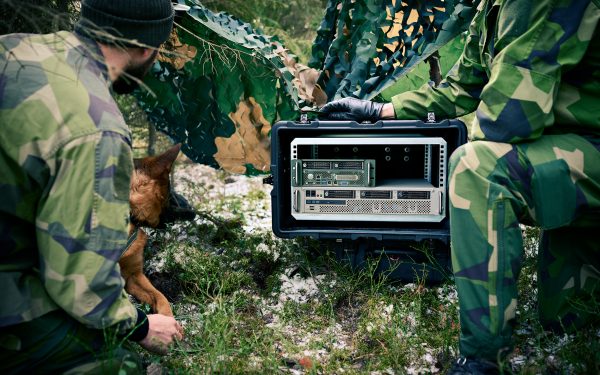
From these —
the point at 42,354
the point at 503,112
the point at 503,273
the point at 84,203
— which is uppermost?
the point at 503,112

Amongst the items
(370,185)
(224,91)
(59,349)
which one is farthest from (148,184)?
(59,349)

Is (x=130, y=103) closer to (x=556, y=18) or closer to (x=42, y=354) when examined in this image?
(x=42, y=354)

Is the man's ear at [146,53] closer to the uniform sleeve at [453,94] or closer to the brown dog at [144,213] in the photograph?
the brown dog at [144,213]

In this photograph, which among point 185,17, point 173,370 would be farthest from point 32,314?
point 185,17

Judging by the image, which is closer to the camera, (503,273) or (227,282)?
(503,273)

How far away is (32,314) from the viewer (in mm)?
1934

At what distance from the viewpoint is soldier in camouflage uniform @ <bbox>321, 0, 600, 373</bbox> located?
86.4 inches

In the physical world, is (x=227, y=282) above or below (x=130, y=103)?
below

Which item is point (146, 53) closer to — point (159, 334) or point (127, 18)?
point (127, 18)

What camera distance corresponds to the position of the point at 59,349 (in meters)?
2.01

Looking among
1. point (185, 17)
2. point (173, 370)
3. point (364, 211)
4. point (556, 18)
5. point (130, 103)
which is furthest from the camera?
point (130, 103)

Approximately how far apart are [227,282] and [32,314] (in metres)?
1.41

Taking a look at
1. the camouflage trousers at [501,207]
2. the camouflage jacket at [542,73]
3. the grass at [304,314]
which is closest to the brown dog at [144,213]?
the grass at [304,314]

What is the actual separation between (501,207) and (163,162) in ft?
5.84
